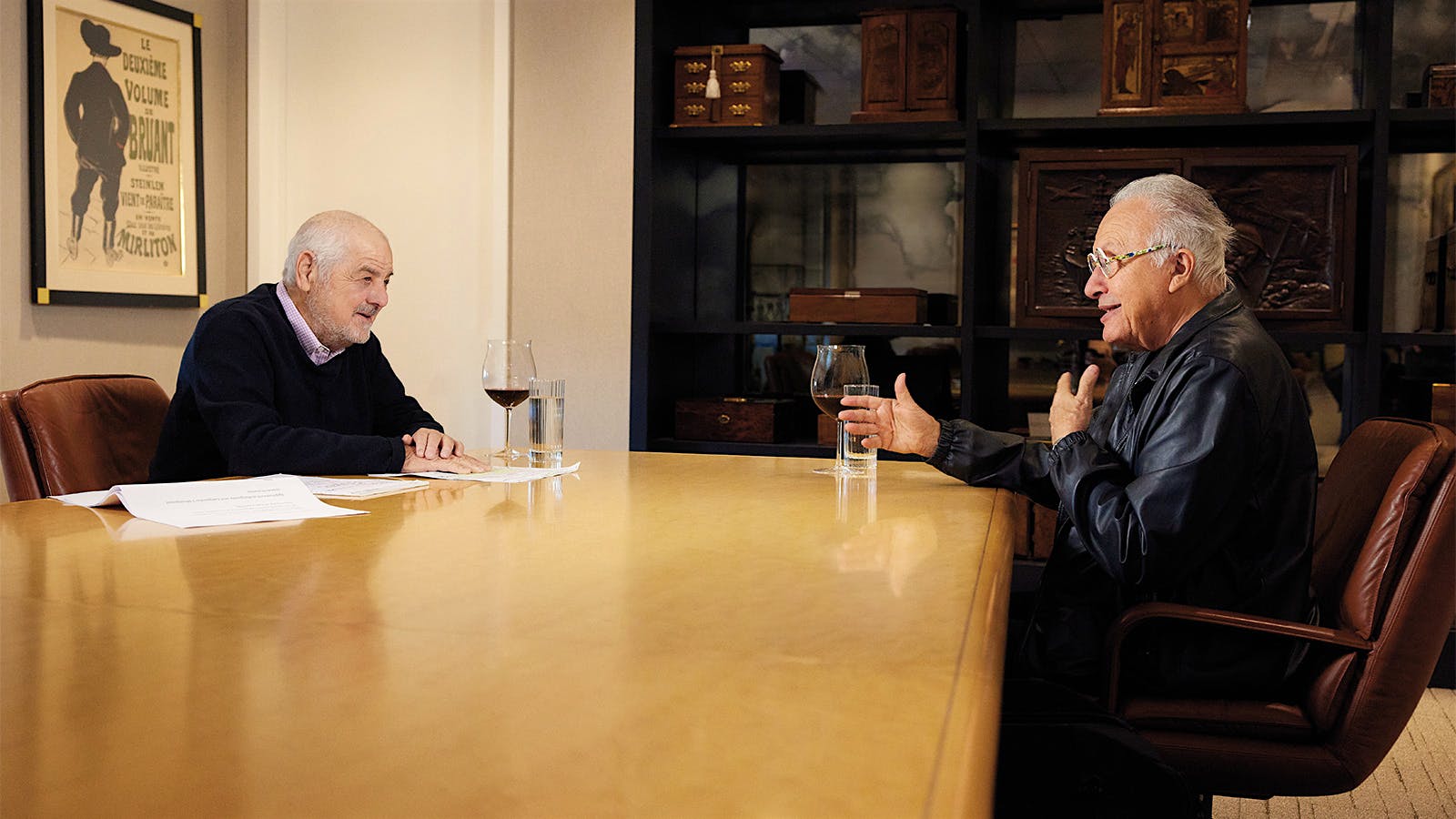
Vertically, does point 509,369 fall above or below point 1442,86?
below

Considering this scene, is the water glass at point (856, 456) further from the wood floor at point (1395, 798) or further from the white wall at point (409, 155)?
the white wall at point (409, 155)

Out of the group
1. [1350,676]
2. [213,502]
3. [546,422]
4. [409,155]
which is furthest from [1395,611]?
[409,155]

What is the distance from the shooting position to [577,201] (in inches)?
167

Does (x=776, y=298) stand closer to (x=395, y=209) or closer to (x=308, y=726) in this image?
(x=395, y=209)

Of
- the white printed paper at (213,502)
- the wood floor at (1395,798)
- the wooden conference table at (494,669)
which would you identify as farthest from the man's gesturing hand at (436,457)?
the wood floor at (1395,798)

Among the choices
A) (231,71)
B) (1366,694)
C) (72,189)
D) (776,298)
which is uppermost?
(231,71)

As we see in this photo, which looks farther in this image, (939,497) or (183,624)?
(939,497)

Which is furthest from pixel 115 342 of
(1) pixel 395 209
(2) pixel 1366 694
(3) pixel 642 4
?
(2) pixel 1366 694

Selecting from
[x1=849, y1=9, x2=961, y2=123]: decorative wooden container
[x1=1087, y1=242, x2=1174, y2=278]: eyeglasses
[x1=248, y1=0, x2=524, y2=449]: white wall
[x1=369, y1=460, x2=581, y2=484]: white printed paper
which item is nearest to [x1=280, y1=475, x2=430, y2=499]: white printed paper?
[x1=369, y1=460, x2=581, y2=484]: white printed paper

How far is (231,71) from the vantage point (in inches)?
180

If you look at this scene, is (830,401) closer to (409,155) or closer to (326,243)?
(326,243)

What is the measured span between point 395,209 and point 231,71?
2.83 feet

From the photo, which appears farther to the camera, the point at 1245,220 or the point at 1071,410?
the point at 1245,220

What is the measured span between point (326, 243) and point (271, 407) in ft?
1.54
